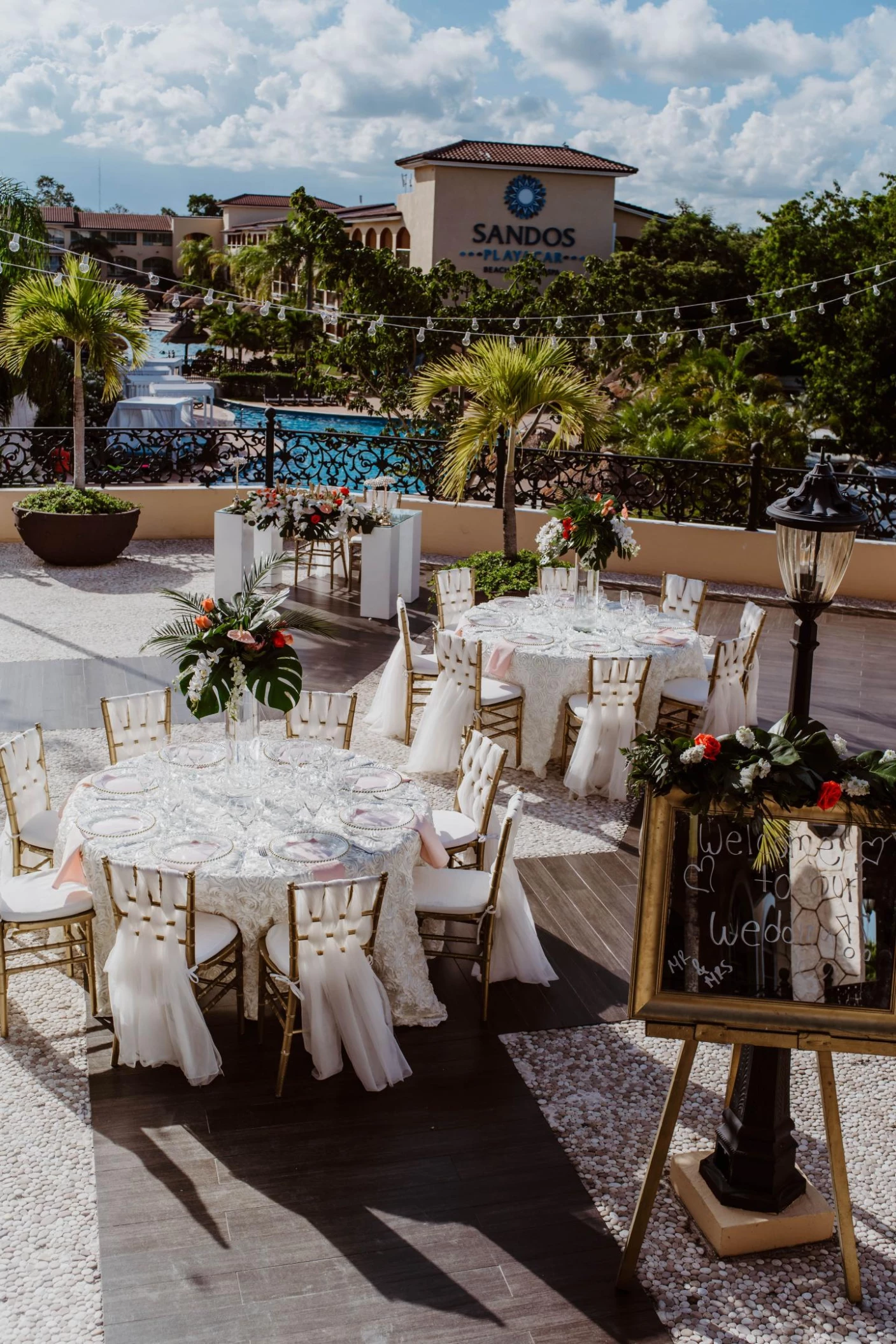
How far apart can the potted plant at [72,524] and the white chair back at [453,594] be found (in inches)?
207

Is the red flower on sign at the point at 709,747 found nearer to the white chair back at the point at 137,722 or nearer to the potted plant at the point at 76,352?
the white chair back at the point at 137,722

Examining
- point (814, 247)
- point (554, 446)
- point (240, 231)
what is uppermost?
point (240, 231)

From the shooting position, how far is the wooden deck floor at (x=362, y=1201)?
3797 millimetres

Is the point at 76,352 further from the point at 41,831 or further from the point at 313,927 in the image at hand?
the point at 313,927

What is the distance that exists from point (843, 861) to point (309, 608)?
9.40m

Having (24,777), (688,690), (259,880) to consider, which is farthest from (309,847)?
(688,690)

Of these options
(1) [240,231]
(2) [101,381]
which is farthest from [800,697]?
(1) [240,231]

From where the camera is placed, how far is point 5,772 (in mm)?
5805

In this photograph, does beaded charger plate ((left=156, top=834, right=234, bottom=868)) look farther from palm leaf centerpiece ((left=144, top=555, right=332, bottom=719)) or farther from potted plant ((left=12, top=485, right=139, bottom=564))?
potted plant ((left=12, top=485, right=139, bottom=564))

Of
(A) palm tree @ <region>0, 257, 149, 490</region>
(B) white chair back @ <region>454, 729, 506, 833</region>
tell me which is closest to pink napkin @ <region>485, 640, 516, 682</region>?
(B) white chair back @ <region>454, 729, 506, 833</region>

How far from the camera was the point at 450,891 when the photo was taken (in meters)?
5.68

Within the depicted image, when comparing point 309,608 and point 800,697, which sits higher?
point 800,697

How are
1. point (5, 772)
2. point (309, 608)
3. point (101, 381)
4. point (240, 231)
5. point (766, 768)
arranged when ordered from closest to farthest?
1. point (766, 768)
2. point (5, 772)
3. point (309, 608)
4. point (101, 381)
5. point (240, 231)

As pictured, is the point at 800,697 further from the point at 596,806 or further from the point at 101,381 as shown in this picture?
the point at 101,381
